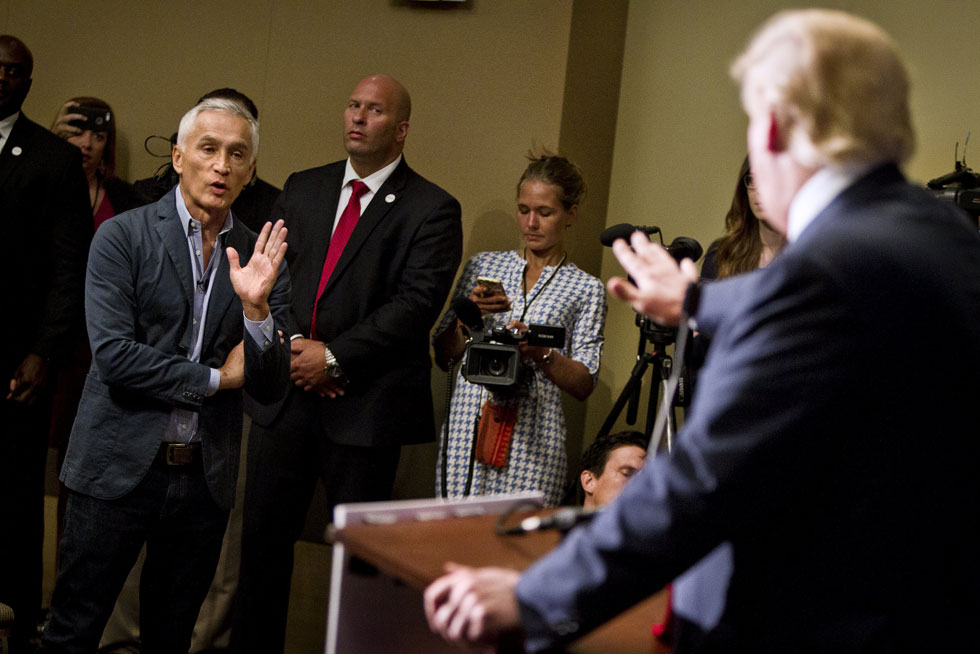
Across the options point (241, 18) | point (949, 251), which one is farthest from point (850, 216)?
point (241, 18)

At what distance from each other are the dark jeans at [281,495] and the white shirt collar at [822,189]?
2.42m

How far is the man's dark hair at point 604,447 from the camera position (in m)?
3.29

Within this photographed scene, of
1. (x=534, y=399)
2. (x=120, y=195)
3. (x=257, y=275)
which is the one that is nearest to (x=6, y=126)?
(x=120, y=195)

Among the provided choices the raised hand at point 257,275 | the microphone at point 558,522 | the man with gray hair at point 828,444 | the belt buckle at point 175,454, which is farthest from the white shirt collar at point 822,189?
the belt buckle at point 175,454

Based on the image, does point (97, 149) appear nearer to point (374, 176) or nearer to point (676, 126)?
point (374, 176)

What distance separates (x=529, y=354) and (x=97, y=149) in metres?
2.18

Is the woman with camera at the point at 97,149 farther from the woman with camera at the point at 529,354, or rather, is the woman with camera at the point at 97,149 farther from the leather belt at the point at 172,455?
the leather belt at the point at 172,455

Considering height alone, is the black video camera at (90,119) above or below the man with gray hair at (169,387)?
above

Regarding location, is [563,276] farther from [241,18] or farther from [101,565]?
[241,18]

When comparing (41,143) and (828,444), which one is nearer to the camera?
(828,444)

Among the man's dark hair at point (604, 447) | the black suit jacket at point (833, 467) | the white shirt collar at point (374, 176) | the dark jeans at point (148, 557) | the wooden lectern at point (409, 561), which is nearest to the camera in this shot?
the black suit jacket at point (833, 467)

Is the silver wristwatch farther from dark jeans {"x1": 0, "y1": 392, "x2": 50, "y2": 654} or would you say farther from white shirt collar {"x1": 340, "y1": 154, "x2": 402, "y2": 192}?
dark jeans {"x1": 0, "y1": 392, "x2": 50, "y2": 654}

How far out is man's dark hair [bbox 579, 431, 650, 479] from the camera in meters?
3.29

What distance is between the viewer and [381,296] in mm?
3576
